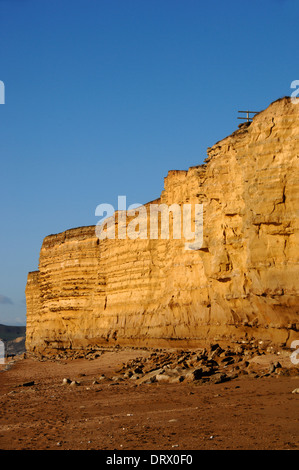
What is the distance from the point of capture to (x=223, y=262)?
1650 centimetres

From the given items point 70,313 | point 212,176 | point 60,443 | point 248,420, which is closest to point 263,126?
point 212,176

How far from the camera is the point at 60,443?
736 centimetres

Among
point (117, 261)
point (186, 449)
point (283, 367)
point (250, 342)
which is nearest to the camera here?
point (186, 449)

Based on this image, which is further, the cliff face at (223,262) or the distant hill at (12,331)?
the distant hill at (12,331)

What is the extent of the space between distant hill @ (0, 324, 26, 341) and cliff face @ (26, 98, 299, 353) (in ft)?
404

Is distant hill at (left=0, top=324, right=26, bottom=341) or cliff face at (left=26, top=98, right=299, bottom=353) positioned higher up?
cliff face at (left=26, top=98, right=299, bottom=353)

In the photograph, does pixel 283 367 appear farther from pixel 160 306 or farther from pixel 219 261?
pixel 160 306

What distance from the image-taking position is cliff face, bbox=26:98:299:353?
1312 cm

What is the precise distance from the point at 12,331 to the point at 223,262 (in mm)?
147606

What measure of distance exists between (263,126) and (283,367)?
5772mm

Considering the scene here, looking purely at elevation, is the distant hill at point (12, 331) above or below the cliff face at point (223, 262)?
below

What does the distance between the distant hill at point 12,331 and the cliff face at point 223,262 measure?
123 meters

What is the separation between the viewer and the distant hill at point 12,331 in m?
149

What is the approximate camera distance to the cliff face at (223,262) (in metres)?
13.1
